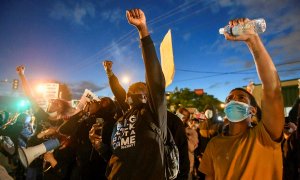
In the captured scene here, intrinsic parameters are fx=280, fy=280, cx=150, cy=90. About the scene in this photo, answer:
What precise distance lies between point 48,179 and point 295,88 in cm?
2962

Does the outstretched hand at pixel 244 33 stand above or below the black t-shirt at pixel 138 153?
above

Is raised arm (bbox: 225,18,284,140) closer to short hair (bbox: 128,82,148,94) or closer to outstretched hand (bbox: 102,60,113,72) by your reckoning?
short hair (bbox: 128,82,148,94)

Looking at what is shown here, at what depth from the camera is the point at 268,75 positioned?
2.32 metres

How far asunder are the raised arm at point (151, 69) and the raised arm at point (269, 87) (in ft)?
2.71

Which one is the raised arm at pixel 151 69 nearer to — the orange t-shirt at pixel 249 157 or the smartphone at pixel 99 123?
the orange t-shirt at pixel 249 157

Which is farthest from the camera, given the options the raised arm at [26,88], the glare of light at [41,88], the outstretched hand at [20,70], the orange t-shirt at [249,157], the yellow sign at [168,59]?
the glare of light at [41,88]

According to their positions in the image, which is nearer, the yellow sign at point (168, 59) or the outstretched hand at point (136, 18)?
the outstretched hand at point (136, 18)

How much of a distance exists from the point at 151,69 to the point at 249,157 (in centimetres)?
122

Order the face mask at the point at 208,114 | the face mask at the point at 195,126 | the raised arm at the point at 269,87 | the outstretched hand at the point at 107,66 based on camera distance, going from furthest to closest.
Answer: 1. the face mask at the point at 208,114
2. the face mask at the point at 195,126
3. the outstretched hand at the point at 107,66
4. the raised arm at the point at 269,87

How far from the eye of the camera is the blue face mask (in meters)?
2.83

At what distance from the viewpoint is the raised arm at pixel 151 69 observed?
2.76 metres

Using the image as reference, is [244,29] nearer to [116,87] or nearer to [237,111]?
[237,111]

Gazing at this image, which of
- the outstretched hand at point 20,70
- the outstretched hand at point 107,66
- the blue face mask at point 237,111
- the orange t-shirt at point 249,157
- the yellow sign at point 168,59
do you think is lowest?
the orange t-shirt at point 249,157

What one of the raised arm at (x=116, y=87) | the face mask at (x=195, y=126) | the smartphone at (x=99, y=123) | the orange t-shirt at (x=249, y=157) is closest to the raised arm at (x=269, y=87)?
the orange t-shirt at (x=249, y=157)
